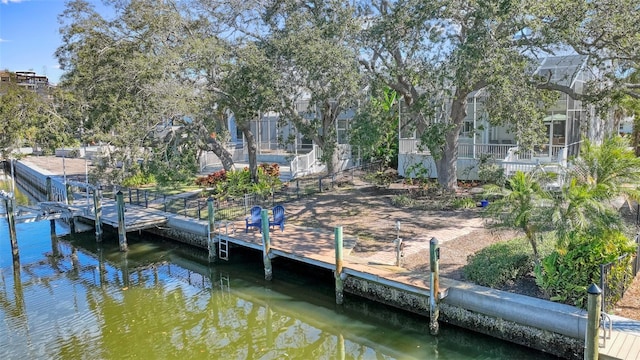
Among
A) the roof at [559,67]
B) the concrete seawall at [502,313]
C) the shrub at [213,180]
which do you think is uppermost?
the roof at [559,67]

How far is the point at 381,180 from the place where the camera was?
22250 mm

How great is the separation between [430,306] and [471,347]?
1107 millimetres

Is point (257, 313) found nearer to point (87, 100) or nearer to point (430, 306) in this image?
point (430, 306)

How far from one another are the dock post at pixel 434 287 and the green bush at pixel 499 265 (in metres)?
1.08

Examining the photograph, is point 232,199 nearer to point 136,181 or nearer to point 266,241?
point 266,241

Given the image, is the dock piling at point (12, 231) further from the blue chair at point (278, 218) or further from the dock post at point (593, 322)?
the dock post at point (593, 322)

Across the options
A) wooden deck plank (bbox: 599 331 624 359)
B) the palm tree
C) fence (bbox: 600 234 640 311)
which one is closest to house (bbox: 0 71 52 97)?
the palm tree

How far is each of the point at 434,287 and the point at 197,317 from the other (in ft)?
19.7

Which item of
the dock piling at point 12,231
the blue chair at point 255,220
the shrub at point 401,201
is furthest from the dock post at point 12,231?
the shrub at point 401,201

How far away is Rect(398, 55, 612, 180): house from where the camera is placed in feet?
66.9

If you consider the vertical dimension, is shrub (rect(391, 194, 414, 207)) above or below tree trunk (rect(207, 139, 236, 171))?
below

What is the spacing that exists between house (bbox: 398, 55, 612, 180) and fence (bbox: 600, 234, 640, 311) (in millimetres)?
9966

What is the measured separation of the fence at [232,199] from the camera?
715 inches

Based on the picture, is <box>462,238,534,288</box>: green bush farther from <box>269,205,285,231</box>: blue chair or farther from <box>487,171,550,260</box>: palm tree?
<box>269,205,285,231</box>: blue chair
